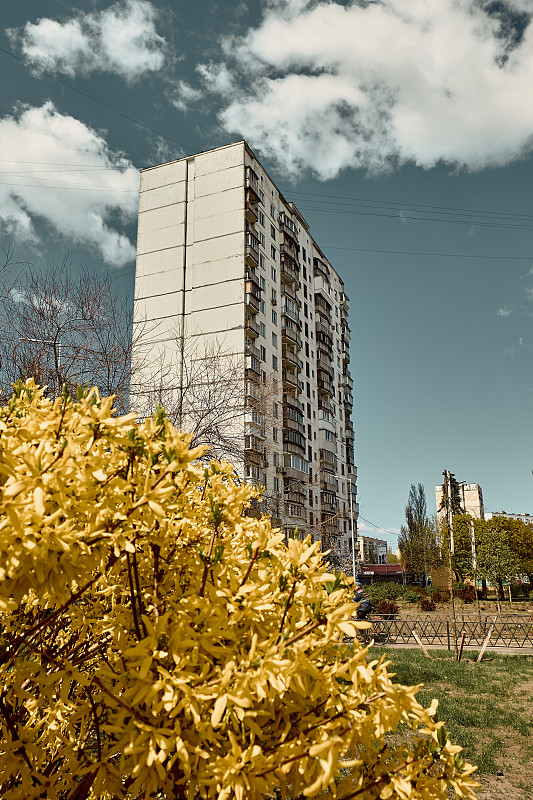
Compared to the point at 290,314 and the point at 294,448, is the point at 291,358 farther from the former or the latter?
the point at 294,448

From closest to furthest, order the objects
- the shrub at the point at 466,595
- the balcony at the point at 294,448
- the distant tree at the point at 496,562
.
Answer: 1. the distant tree at the point at 496,562
2. the balcony at the point at 294,448
3. the shrub at the point at 466,595

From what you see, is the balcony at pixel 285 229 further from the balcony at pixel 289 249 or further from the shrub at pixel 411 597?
the shrub at pixel 411 597

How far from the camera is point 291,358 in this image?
36.3 meters

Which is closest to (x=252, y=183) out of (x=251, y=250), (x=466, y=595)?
(x=251, y=250)

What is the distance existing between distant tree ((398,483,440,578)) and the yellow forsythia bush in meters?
50.2

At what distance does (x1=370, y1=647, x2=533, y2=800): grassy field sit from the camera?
20.7 feet

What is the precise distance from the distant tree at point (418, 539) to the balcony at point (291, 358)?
23329 mm

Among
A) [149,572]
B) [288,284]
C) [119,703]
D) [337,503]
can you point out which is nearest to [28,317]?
[149,572]

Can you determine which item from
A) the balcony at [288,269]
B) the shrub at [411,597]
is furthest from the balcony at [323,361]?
the shrub at [411,597]

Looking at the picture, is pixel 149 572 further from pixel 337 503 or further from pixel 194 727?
pixel 337 503

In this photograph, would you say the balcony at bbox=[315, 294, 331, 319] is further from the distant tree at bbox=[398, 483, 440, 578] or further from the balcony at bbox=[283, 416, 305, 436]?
the distant tree at bbox=[398, 483, 440, 578]

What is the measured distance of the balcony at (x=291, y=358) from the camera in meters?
35.6

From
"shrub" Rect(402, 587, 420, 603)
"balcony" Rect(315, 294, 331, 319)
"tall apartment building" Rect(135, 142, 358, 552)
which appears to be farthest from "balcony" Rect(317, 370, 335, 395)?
"shrub" Rect(402, 587, 420, 603)

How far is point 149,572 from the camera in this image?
2.33m
